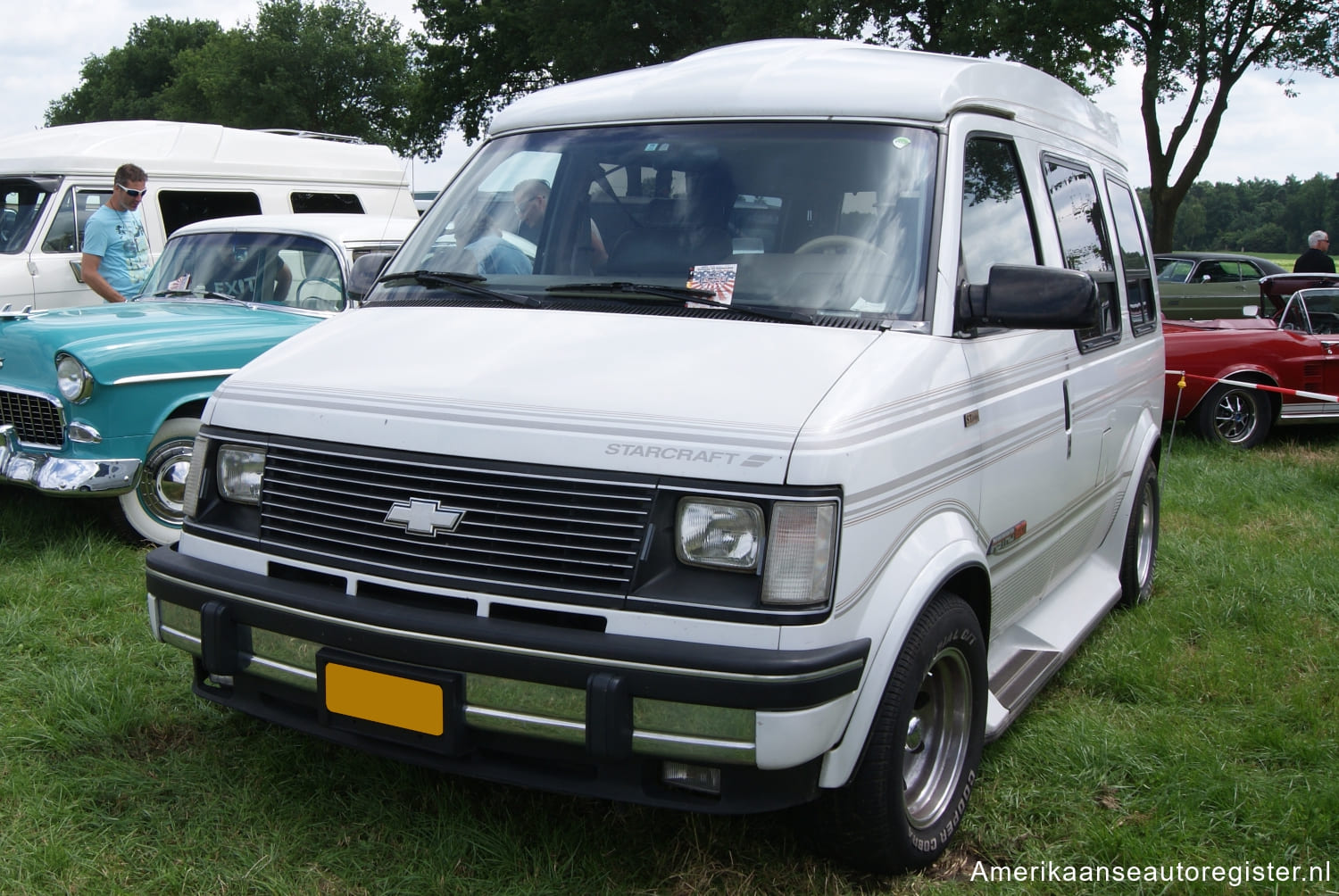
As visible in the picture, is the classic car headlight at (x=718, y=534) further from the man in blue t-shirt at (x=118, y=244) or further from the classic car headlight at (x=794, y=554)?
the man in blue t-shirt at (x=118, y=244)

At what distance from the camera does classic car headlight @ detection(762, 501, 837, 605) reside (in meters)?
2.49

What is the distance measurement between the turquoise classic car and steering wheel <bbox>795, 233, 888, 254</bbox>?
130 inches

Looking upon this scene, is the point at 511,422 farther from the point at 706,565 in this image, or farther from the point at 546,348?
the point at 706,565

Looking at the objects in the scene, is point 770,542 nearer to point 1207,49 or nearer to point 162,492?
point 162,492

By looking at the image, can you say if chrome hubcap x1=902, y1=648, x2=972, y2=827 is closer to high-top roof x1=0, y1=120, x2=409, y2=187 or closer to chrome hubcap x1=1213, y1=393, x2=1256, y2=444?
chrome hubcap x1=1213, y1=393, x2=1256, y2=444

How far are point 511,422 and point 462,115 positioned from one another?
108 ft

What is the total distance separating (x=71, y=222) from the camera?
10.1m

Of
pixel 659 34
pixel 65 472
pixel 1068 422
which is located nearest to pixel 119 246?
pixel 65 472

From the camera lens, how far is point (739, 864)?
9.88ft

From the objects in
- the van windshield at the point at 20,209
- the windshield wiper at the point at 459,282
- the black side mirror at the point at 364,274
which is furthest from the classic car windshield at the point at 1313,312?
the van windshield at the point at 20,209

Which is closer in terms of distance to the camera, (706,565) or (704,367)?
(706,565)

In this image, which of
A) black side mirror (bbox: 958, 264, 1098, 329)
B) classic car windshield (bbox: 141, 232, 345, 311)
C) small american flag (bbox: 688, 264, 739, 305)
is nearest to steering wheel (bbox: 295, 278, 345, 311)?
classic car windshield (bbox: 141, 232, 345, 311)

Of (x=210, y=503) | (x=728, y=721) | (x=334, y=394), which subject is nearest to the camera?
(x=728, y=721)

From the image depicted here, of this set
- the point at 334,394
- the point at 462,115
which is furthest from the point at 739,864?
the point at 462,115
